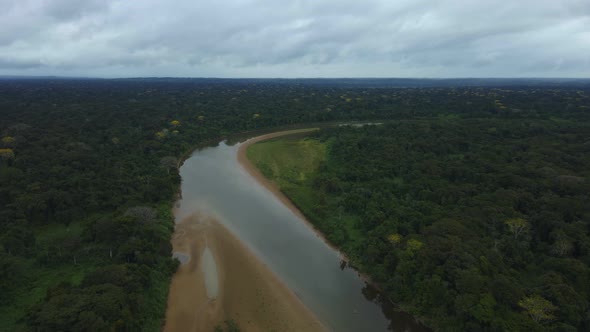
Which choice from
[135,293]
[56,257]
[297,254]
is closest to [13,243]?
[56,257]

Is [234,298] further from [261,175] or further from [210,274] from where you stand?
[261,175]

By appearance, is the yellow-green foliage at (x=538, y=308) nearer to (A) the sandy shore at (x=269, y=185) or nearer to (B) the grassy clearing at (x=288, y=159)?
(A) the sandy shore at (x=269, y=185)

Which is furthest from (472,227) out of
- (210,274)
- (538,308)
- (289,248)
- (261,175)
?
(261,175)

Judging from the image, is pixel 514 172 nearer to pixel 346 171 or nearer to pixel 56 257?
pixel 346 171

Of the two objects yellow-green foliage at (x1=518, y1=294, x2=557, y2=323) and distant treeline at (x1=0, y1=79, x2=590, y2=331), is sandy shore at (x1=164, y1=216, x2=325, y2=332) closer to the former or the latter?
distant treeline at (x1=0, y1=79, x2=590, y2=331)

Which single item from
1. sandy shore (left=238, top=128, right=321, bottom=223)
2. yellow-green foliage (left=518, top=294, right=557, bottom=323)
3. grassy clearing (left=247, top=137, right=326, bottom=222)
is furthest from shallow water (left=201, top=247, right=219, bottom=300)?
yellow-green foliage (left=518, top=294, right=557, bottom=323)

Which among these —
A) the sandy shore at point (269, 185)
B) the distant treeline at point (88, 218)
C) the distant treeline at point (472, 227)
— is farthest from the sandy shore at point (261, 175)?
the distant treeline at point (88, 218)
